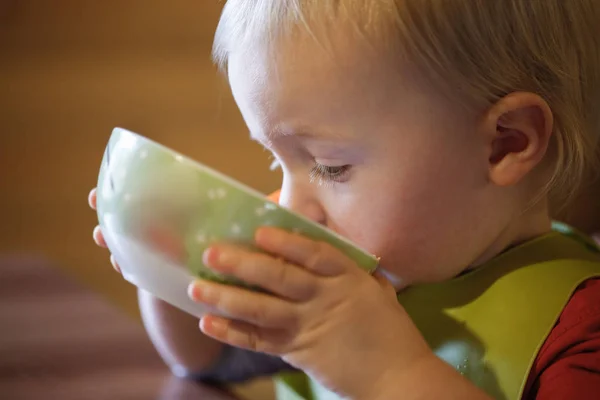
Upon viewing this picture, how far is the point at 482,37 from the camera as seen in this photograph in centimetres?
61

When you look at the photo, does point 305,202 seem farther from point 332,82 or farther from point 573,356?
point 573,356

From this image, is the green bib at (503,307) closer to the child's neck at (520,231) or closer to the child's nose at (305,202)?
the child's neck at (520,231)

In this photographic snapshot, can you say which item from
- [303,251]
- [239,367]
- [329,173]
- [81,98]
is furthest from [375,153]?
[81,98]

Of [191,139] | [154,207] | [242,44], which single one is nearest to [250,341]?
[154,207]

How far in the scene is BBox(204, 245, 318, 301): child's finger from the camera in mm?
484

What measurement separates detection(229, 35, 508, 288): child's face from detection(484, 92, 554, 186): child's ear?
0.01 m

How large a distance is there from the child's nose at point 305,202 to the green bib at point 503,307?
0.55 feet

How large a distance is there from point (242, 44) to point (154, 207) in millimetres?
235

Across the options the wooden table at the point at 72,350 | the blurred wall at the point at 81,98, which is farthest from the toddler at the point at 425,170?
the blurred wall at the point at 81,98

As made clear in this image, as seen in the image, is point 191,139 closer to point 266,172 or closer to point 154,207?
point 266,172

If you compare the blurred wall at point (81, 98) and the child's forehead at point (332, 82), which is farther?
the blurred wall at point (81, 98)

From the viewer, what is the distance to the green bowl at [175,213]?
47cm

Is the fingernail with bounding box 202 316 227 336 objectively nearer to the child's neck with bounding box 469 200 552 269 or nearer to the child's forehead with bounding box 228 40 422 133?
the child's forehead with bounding box 228 40 422 133

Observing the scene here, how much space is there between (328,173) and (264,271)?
0.17 meters
